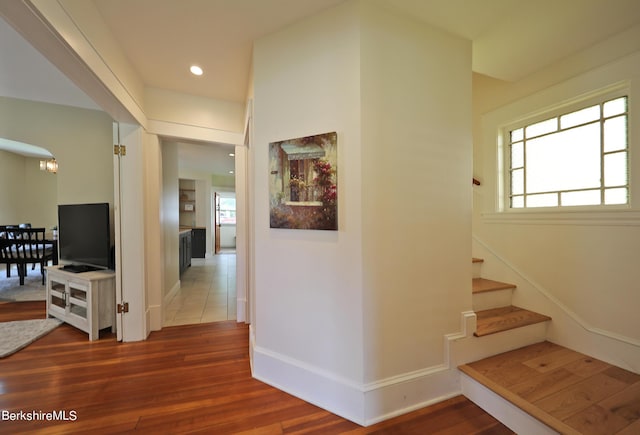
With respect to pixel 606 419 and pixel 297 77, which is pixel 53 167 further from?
pixel 606 419

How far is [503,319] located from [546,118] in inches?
71.7

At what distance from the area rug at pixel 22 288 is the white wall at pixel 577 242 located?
6.22 meters

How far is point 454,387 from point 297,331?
3.82 ft

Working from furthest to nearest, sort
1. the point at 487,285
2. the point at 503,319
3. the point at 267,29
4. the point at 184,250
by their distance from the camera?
the point at 184,250
the point at 487,285
the point at 503,319
the point at 267,29

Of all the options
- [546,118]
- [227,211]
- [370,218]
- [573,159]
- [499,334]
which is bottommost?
[499,334]

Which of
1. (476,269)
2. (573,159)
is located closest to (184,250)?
(476,269)

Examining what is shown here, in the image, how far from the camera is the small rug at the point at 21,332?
2.30 metres

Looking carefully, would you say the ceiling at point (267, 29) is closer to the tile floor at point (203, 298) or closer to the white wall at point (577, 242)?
the white wall at point (577, 242)

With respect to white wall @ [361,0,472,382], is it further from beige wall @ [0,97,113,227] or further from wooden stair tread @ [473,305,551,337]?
beige wall @ [0,97,113,227]

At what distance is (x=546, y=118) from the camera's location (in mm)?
2213

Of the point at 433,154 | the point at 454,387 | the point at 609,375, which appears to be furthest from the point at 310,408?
the point at 609,375

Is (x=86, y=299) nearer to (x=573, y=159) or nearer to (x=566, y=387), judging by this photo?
(x=566, y=387)

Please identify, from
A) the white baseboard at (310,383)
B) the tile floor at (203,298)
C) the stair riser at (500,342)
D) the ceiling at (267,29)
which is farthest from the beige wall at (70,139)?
the stair riser at (500,342)

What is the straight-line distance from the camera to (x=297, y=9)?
1.57 metres
